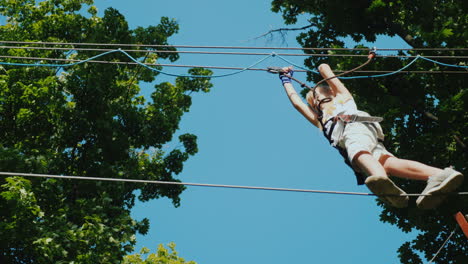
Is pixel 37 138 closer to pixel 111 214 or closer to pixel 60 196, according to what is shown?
pixel 60 196

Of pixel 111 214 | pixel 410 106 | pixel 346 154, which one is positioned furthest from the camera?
pixel 111 214

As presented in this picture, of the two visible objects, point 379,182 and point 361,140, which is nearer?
point 379,182

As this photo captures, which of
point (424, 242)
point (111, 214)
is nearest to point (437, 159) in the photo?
point (424, 242)

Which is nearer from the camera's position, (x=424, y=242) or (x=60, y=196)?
(x=424, y=242)

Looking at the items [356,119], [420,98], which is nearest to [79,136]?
[420,98]

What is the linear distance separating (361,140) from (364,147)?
0.30 ft

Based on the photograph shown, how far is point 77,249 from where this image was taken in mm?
9141

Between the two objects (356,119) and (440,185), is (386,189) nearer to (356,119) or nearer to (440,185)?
(440,185)

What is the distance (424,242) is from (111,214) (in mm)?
5964

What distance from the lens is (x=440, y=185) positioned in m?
4.35

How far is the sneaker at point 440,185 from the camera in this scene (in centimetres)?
431

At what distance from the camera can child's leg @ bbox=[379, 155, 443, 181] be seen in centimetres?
458

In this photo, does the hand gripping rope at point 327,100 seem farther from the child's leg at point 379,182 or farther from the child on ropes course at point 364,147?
the child's leg at point 379,182

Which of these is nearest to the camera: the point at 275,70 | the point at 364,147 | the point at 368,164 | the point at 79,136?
the point at 368,164
